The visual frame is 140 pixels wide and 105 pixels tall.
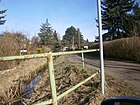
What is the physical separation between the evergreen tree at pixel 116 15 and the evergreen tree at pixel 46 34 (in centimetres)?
4003

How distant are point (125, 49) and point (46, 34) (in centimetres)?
6556

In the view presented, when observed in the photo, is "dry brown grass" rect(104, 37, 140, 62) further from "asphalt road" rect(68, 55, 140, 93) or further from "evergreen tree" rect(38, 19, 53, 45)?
"evergreen tree" rect(38, 19, 53, 45)

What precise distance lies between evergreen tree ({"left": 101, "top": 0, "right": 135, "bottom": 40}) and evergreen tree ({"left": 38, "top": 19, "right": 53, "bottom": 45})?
4003 centimetres

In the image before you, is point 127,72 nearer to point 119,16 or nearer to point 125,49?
point 125,49

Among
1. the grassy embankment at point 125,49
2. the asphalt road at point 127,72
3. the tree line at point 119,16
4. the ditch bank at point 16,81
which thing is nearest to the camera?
the asphalt road at point 127,72

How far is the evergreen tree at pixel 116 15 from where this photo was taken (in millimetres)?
40719

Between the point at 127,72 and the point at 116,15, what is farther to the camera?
the point at 116,15

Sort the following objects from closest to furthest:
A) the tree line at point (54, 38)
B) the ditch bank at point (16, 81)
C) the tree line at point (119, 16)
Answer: the ditch bank at point (16, 81) → the tree line at point (119, 16) → the tree line at point (54, 38)

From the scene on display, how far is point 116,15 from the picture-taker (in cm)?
4156

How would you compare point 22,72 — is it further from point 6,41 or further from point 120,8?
point 120,8

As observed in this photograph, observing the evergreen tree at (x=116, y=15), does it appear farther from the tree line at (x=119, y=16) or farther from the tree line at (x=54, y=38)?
the tree line at (x=54, y=38)

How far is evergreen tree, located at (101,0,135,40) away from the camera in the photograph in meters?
40.7

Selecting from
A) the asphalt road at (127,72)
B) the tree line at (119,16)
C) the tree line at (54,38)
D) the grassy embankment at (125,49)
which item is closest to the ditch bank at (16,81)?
the asphalt road at (127,72)

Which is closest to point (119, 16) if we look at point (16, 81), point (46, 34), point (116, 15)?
point (116, 15)
